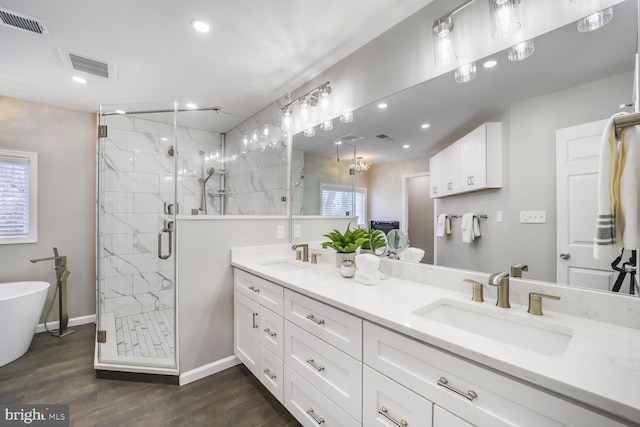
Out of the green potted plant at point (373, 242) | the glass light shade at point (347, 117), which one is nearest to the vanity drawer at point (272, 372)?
the green potted plant at point (373, 242)

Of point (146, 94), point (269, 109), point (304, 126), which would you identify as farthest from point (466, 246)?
point (146, 94)

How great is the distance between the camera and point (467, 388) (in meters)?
0.79

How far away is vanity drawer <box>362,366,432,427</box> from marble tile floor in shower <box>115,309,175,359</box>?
5.51ft

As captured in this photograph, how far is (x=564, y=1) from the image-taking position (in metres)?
1.10

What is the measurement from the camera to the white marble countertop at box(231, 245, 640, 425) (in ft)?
1.98

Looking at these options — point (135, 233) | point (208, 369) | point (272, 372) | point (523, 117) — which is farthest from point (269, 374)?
point (135, 233)

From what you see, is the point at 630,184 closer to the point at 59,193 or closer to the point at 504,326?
the point at 504,326

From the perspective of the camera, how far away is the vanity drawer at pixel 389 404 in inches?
35.3

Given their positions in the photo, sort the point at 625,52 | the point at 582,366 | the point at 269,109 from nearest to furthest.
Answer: the point at 582,366
the point at 625,52
the point at 269,109

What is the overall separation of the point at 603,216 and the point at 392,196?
39.5 inches

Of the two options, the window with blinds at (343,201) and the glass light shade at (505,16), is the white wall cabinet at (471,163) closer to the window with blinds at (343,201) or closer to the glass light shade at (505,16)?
the glass light shade at (505,16)

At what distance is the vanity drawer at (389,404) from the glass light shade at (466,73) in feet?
4.77

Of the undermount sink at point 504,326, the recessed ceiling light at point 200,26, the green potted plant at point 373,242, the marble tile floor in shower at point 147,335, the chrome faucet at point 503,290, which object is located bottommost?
the marble tile floor in shower at point 147,335

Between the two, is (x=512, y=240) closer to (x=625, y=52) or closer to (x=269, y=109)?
(x=625, y=52)
